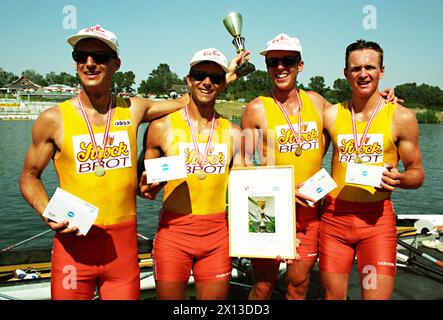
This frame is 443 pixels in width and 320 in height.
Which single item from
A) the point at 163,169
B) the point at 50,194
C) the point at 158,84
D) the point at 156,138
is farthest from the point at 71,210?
the point at 158,84

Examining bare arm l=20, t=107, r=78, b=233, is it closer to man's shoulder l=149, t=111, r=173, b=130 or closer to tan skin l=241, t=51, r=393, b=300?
man's shoulder l=149, t=111, r=173, b=130

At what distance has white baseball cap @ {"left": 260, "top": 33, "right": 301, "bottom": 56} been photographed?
3.90 metres

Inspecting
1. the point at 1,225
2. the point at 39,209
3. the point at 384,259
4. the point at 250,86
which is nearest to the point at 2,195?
the point at 1,225

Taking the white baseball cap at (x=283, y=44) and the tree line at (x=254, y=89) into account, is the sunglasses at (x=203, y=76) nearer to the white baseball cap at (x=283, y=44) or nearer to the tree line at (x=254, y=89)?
the white baseball cap at (x=283, y=44)

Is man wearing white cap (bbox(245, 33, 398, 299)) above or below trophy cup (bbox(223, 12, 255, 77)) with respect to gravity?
below

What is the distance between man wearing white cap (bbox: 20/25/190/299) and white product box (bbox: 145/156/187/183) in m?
0.32

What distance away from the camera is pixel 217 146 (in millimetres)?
3682

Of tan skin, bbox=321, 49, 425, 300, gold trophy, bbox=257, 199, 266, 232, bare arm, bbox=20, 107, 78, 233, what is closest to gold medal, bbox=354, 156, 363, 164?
tan skin, bbox=321, 49, 425, 300

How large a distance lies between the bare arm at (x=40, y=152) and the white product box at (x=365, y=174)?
2566mm

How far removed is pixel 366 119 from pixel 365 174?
74cm

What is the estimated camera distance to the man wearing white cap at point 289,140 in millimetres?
3975

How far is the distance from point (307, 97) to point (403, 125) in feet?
3.28

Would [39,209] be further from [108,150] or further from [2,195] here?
[2,195]

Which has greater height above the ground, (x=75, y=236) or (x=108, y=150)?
(x=108, y=150)
